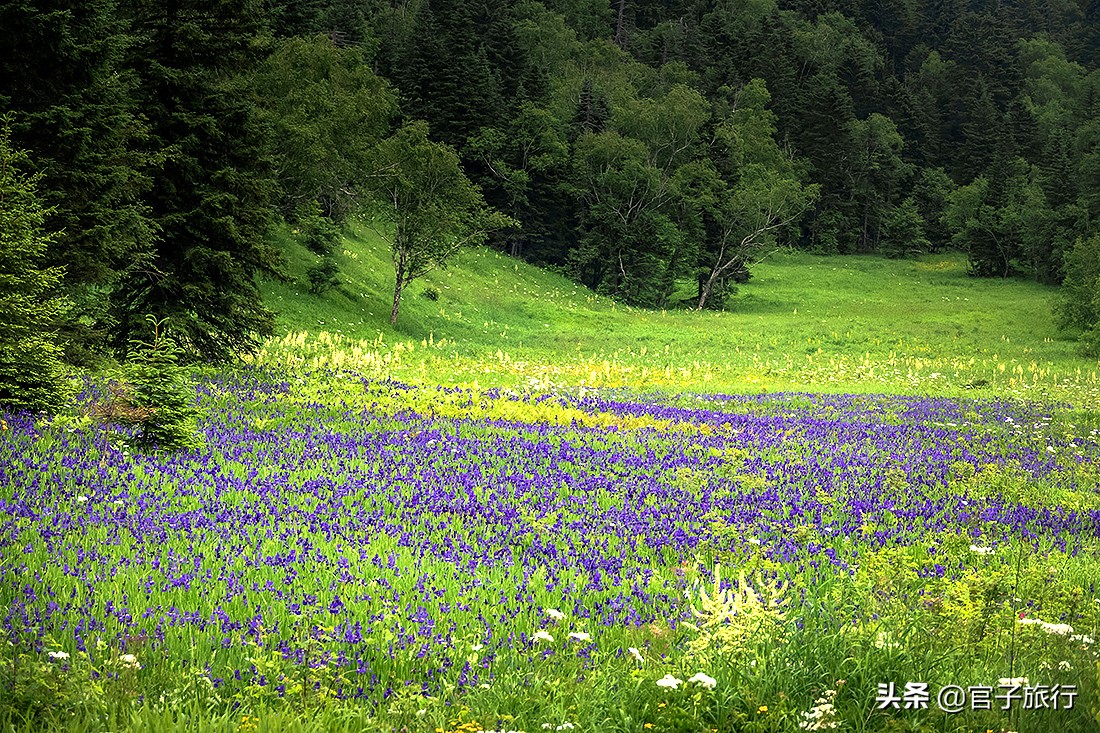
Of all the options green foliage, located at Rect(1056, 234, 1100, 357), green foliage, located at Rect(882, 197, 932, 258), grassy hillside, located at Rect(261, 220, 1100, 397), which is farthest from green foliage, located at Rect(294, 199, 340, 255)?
green foliage, located at Rect(882, 197, 932, 258)

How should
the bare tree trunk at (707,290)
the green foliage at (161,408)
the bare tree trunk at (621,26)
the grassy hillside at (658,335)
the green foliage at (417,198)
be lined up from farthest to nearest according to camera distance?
the bare tree trunk at (621,26) < the bare tree trunk at (707,290) < the green foliage at (417,198) < the grassy hillside at (658,335) < the green foliage at (161,408)

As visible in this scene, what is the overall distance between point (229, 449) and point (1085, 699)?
8867 mm

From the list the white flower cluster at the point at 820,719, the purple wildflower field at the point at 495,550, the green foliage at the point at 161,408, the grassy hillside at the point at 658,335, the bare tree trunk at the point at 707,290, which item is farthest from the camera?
the bare tree trunk at the point at 707,290

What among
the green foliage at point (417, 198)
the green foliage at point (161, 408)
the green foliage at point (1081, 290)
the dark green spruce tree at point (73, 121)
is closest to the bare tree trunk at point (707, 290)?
the green foliage at point (1081, 290)

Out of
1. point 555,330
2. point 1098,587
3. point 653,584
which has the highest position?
point 1098,587

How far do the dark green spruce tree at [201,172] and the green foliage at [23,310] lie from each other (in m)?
5.68

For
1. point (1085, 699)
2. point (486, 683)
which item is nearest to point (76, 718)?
point (486, 683)

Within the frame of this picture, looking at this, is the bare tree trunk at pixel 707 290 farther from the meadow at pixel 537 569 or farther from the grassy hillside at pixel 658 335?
the meadow at pixel 537 569

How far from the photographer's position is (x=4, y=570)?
5.44m

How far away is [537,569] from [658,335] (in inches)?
1523

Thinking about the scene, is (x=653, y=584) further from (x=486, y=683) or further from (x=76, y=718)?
(x=76, y=718)

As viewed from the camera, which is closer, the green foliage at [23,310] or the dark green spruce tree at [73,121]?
the green foliage at [23,310]

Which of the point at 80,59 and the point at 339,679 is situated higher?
the point at 80,59

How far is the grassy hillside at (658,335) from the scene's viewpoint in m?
27.6
